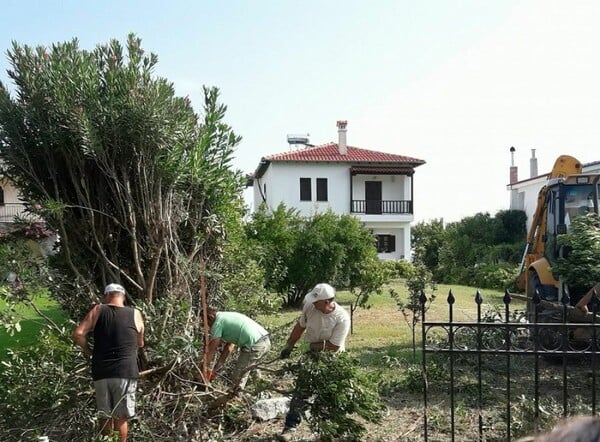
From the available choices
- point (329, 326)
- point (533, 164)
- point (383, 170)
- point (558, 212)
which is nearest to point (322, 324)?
point (329, 326)

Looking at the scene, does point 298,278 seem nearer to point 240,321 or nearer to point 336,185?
point 240,321

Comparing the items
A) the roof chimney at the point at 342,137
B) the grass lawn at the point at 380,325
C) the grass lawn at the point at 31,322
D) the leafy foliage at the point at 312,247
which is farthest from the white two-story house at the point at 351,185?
the grass lawn at the point at 31,322

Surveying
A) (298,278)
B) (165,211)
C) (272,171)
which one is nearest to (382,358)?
(165,211)

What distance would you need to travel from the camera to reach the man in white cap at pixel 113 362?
4.72 meters

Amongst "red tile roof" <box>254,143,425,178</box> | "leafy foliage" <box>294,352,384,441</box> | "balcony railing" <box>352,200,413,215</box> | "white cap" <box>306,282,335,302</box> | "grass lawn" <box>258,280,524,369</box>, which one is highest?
"red tile roof" <box>254,143,425,178</box>

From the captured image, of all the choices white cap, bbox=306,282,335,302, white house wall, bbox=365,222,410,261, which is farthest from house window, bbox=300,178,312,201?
white cap, bbox=306,282,335,302

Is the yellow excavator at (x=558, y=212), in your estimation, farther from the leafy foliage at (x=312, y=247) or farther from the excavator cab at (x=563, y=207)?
the leafy foliage at (x=312, y=247)

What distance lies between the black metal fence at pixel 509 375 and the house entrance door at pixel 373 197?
23195mm

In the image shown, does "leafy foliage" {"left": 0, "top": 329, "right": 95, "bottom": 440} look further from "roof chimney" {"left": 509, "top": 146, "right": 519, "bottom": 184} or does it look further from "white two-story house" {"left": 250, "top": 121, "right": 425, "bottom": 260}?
"roof chimney" {"left": 509, "top": 146, "right": 519, "bottom": 184}

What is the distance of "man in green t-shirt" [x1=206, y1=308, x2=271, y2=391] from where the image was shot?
218 inches

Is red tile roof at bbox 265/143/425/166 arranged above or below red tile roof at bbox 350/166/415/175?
above

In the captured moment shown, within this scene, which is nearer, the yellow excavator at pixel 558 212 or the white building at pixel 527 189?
the yellow excavator at pixel 558 212

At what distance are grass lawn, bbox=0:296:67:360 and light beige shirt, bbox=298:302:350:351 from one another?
2.71 meters

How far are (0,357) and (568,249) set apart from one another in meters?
9.16
